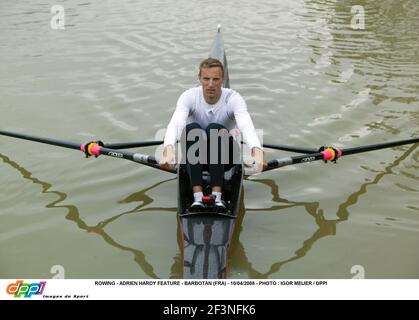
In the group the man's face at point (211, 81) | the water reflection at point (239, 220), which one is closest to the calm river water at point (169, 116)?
the water reflection at point (239, 220)

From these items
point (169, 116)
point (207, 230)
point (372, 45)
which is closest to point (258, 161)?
point (207, 230)

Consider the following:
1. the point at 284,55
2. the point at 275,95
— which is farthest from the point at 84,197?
the point at 284,55

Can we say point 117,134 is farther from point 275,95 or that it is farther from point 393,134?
point 393,134

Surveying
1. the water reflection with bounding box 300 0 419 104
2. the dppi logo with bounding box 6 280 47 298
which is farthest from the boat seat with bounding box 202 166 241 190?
the water reflection with bounding box 300 0 419 104

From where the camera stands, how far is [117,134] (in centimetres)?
816

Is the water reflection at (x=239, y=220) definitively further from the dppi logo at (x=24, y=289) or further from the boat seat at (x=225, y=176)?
the dppi logo at (x=24, y=289)

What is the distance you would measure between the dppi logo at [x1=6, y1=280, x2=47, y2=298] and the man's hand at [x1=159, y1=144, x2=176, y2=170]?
66.8 inches

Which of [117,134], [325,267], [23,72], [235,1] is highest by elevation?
[235,1]

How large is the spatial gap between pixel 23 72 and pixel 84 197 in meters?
6.28

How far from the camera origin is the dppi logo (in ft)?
13.9

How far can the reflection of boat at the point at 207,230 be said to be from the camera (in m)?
4.48

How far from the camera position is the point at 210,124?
551 centimetres

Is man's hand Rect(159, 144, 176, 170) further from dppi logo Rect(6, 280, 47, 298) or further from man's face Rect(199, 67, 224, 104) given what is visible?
dppi logo Rect(6, 280, 47, 298)

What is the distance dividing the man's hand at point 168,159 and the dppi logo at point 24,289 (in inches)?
66.8
